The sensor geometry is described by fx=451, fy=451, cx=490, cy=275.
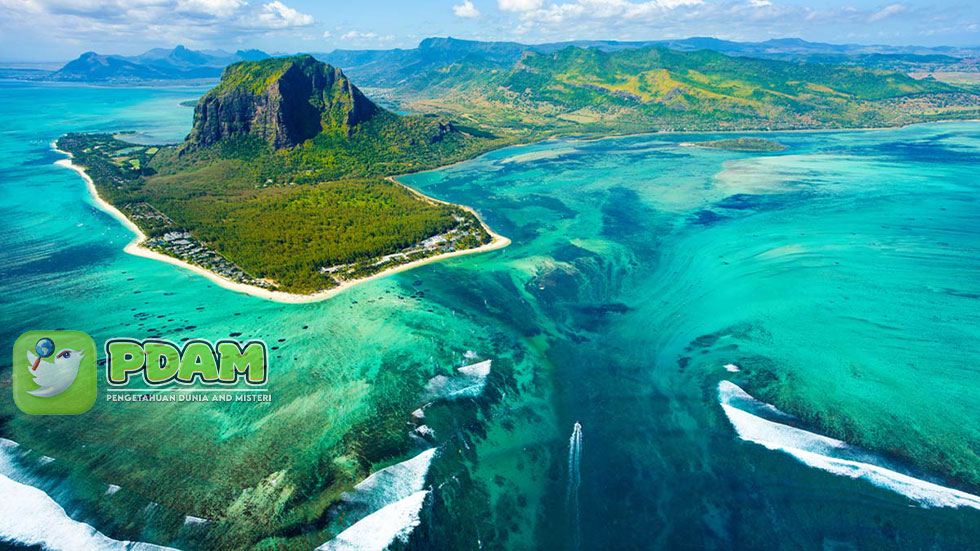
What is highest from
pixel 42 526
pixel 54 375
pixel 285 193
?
pixel 285 193

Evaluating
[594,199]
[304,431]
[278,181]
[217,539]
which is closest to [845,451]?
[304,431]

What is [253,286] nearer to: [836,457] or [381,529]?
[381,529]

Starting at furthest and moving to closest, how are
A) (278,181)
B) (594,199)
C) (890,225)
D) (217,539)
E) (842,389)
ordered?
(278,181), (594,199), (890,225), (842,389), (217,539)

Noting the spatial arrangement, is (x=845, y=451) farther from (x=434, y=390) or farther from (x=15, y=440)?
(x=15, y=440)

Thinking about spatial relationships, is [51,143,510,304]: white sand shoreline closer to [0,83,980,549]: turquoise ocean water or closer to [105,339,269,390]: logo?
[0,83,980,549]: turquoise ocean water

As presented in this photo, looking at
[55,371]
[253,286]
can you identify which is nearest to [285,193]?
[253,286]

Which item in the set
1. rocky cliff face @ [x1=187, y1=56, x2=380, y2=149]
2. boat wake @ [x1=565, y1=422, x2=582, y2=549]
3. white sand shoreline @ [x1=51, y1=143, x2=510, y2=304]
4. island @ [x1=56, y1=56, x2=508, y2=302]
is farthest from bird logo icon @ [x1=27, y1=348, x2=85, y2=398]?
rocky cliff face @ [x1=187, y1=56, x2=380, y2=149]
